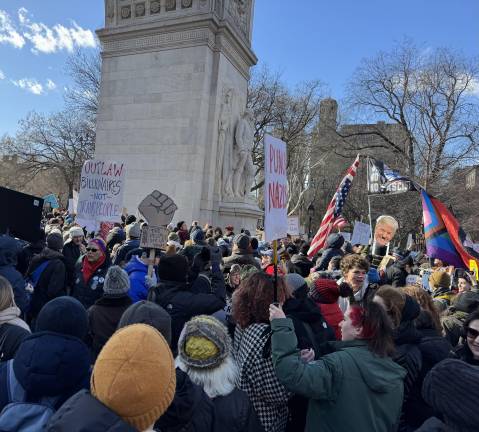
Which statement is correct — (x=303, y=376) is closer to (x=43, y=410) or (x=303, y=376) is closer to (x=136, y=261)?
(x=43, y=410)

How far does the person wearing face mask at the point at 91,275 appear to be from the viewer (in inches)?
180

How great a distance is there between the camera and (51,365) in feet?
5.87

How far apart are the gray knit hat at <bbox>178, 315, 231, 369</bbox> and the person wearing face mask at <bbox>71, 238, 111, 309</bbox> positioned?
278cm

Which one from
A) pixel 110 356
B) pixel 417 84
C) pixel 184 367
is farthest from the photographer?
pixel 417 84

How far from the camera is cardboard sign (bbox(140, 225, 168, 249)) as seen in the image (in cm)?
478

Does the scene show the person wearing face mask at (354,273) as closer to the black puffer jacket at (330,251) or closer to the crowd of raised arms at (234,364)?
the crowd of raised arms at (234,364)

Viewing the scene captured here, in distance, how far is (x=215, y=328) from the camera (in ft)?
6.90

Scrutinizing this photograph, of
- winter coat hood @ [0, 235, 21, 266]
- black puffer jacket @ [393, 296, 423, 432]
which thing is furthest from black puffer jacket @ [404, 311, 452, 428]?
winter coat hood @ [0, 235, 21, 266]

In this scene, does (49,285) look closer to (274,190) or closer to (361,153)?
(274,190)

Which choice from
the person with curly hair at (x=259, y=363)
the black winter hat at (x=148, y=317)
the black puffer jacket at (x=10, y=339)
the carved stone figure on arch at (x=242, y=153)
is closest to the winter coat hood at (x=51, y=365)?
the black winter hat at (x=148, y=317)

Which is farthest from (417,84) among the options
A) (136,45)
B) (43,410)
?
(43,410)

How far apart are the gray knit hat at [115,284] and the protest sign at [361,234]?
709 cm

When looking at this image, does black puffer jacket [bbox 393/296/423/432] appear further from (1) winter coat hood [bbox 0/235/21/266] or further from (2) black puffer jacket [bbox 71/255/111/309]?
(1) winter coat hood [bbox 0/235/21/266]

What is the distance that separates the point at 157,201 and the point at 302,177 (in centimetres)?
2853
